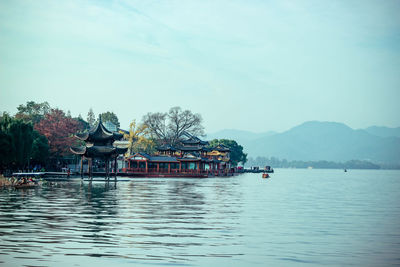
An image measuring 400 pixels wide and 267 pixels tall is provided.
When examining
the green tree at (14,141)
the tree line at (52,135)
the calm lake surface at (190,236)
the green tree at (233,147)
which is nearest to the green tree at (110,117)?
the tree line at (52,135)

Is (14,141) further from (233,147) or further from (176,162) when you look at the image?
(233,147)

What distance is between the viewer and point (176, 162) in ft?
321

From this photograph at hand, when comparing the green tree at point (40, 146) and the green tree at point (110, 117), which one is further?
the green tree at point (110, 117)

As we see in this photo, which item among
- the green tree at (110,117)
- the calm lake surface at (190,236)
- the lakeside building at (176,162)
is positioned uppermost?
the green tree at (110,117)

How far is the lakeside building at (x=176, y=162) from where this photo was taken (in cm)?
9335

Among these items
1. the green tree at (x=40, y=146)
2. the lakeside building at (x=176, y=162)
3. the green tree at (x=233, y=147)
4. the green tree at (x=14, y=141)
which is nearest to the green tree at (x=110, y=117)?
the green tree at (x=233, y=147)

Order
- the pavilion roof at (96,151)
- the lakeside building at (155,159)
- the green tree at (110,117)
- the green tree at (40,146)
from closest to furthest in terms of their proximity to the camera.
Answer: the pavilion roof at (96,151) → the green tree at (40,146) → the lakeside building at (155,159) → the green tree at (110,117)

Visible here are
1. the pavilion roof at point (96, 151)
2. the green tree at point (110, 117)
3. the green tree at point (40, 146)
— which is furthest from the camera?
the green tree at point (110, 117)

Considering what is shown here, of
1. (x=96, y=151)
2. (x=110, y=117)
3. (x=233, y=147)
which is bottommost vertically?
(x=96, y=151)

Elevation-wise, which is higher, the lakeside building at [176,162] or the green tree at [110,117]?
the green tree at [110,117]

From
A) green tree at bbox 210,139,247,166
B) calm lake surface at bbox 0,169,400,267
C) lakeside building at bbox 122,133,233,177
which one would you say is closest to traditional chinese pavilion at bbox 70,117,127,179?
lakeside building at bbox 122,133,233,177

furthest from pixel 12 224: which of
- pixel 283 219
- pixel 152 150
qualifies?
pixel 152 150

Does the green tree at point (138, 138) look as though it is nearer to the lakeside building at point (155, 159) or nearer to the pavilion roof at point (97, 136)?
the lakeside building at point (155, 159)

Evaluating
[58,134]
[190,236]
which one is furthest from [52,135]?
[190,236]
